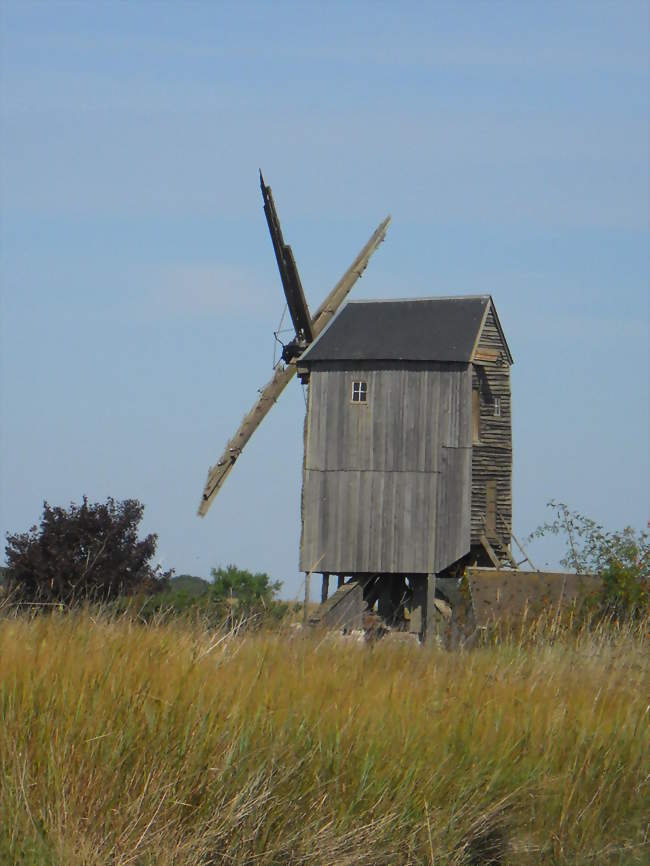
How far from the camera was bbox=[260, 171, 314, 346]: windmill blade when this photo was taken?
32062 millimetres

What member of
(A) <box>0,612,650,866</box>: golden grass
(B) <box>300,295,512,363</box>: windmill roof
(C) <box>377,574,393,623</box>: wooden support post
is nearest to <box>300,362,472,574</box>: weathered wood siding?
(B) <box>300,295,512,363</box>: windmill roof

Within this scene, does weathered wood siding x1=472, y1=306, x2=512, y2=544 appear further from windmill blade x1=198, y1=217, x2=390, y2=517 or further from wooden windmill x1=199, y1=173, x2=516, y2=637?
windmill blade x1=198, y1=217, x2=390, y2=517

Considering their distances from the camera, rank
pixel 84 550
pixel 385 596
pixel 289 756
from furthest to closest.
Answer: pixel 385 596 < pixel 84 550 < pixel 289 756

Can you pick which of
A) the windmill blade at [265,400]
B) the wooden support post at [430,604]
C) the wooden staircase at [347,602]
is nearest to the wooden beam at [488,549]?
the wooden support post at [430,604]

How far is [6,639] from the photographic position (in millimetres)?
8312

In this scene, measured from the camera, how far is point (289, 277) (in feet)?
107

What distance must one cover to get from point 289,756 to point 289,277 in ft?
83.1

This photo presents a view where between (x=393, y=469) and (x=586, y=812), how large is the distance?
20.5 meters

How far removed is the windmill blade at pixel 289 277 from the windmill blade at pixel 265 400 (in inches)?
12.8

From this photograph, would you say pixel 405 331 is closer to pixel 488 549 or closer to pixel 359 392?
pixel 359 392

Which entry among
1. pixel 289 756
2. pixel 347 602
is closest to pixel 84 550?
pixel 347 602

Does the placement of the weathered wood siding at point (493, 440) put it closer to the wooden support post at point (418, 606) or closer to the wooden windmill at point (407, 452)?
the wooden windmill at point (407, 452)

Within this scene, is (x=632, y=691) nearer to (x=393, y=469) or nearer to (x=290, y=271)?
(x=393, y=469)

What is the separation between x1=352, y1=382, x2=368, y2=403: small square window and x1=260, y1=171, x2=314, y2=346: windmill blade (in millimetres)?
2655
